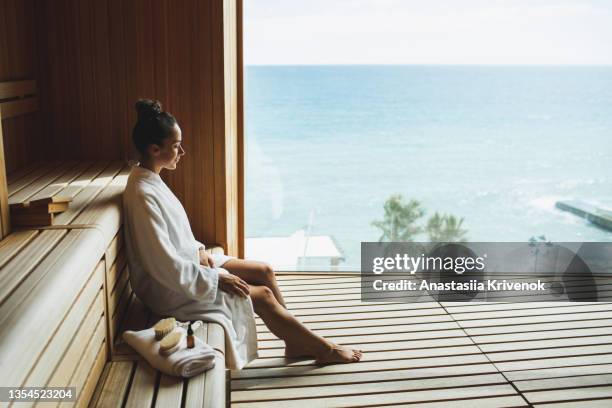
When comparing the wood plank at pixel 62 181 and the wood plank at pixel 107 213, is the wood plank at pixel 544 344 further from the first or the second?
the wood plank at pixel 62 181

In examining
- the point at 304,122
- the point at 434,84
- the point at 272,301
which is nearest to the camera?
the point at 272,301

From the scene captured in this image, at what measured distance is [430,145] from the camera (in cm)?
1683

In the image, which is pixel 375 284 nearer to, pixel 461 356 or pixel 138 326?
pixel 461 356

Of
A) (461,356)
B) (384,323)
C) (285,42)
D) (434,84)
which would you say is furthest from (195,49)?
(434,84)

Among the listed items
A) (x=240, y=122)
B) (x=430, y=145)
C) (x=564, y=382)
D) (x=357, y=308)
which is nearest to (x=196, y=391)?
(x=564, y=382)

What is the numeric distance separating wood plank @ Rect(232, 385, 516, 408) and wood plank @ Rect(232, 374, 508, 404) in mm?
21

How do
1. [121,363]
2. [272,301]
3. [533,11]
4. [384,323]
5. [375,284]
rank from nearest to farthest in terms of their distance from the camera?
[121,363] < [272,301] < [384,323] < [375,284] < [533,11]

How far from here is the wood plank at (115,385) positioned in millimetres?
1647

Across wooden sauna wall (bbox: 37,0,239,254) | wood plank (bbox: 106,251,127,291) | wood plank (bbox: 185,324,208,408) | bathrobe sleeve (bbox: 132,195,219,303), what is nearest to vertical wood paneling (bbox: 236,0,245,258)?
wooden sauna wall (bbox: 37,0,239,254)

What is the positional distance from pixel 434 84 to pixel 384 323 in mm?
17025

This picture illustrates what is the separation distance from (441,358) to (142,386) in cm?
130

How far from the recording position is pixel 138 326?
2.09 m

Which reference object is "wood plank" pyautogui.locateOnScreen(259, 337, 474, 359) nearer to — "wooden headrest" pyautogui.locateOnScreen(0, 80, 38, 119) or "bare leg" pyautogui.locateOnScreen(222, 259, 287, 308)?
"bare leg" pyautogui.locateOnScreen(222, 259, 287, 308)

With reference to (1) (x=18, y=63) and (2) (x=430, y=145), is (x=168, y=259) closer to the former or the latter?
(1) (x=18, y=63)
